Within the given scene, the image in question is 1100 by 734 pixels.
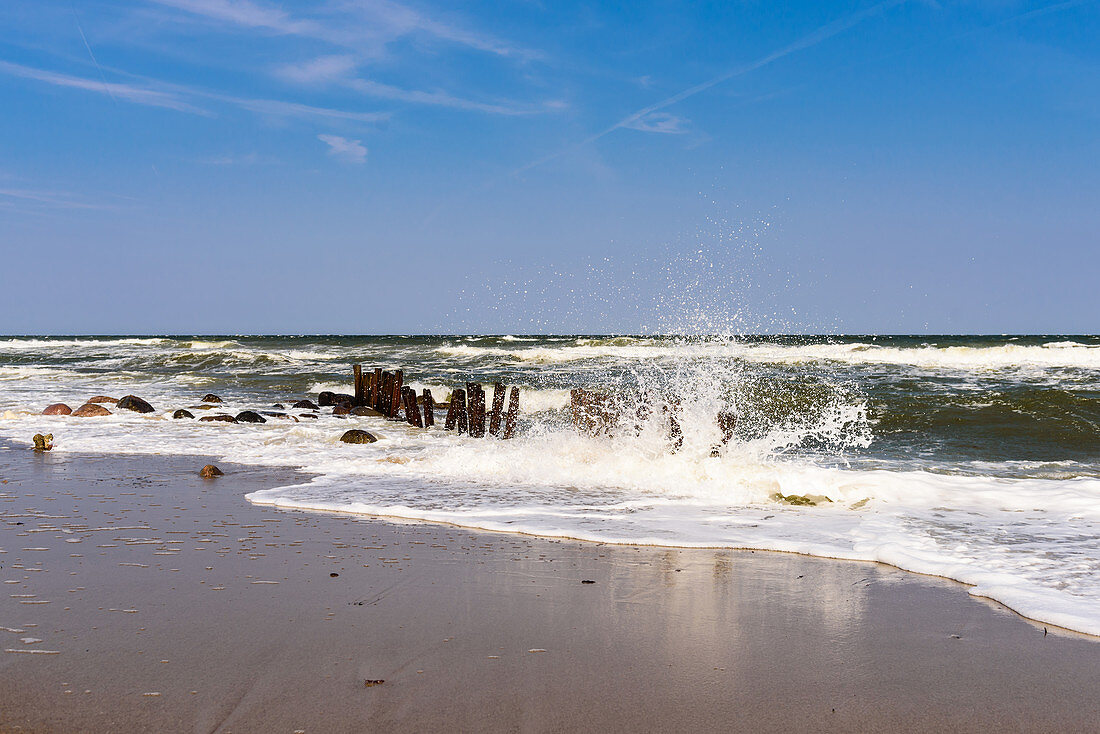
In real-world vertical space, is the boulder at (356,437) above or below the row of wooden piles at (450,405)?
below

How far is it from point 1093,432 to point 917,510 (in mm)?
7205

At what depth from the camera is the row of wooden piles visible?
11.0 m

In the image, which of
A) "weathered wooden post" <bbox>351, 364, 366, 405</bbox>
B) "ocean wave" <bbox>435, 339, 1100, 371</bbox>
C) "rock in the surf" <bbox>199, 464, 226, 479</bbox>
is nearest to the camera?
"rock in the surf" <bbox>199, 464, 226, 479</bbox>

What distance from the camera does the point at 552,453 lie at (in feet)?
26.8

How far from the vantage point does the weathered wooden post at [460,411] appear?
450 inches

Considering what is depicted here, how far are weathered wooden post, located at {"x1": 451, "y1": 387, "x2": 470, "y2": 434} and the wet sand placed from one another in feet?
21.6

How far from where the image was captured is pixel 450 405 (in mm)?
11719

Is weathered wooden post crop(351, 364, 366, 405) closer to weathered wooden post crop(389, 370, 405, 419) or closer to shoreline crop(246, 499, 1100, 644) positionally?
weathered wooden post crop(389, 370, 405, 419)

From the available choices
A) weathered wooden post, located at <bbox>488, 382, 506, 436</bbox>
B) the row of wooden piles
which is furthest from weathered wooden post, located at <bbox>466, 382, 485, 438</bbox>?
weathered wooden post, located at <bbox>488, 382, 506, 436</bbox>

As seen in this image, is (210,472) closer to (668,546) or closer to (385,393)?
(668,546)

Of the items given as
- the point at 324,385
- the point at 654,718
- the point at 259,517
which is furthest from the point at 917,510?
the point at 324,385

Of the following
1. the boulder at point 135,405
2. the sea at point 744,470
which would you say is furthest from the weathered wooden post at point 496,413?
the boulder at point 135,405

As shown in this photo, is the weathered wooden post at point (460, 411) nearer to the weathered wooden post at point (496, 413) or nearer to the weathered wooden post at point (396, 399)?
the weathered wooden post at point (496, 413)

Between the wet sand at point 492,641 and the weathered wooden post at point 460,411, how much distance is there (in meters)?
6.59
